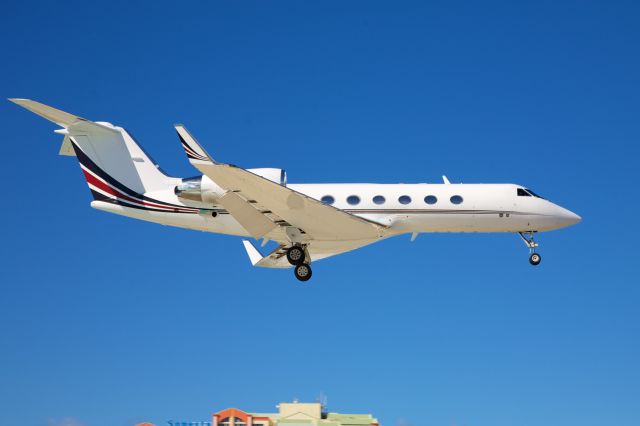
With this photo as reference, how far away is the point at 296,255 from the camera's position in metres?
24.9

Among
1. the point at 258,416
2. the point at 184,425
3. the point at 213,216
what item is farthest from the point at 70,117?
the point at 184,425

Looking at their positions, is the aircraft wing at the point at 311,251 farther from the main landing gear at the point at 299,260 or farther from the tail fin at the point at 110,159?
the tail fin at the point at 110,159

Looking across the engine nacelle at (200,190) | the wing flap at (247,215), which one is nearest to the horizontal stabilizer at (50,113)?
the engine nacelle at (200,190)

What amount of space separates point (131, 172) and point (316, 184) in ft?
17.1

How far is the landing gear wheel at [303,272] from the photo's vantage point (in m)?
24.9

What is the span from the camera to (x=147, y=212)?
25516 millimetres

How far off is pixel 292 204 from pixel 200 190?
244cm

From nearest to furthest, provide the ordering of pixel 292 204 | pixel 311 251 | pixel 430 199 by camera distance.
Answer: pixel 292 204
pixel 430 199
pixel 311 251

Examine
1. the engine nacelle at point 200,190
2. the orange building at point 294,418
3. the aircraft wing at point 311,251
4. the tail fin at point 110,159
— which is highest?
the tail fin at point 110,159

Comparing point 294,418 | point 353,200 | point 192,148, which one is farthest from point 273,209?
point 294,418

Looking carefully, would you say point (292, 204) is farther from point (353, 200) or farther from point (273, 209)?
point (353, 200)

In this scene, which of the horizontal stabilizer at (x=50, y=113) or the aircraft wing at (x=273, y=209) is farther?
the horizontal stabilizer at (x=50, y=113)

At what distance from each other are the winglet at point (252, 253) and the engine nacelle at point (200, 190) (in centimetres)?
404

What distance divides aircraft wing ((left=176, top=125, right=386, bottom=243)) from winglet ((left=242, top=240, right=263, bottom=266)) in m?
2.36
